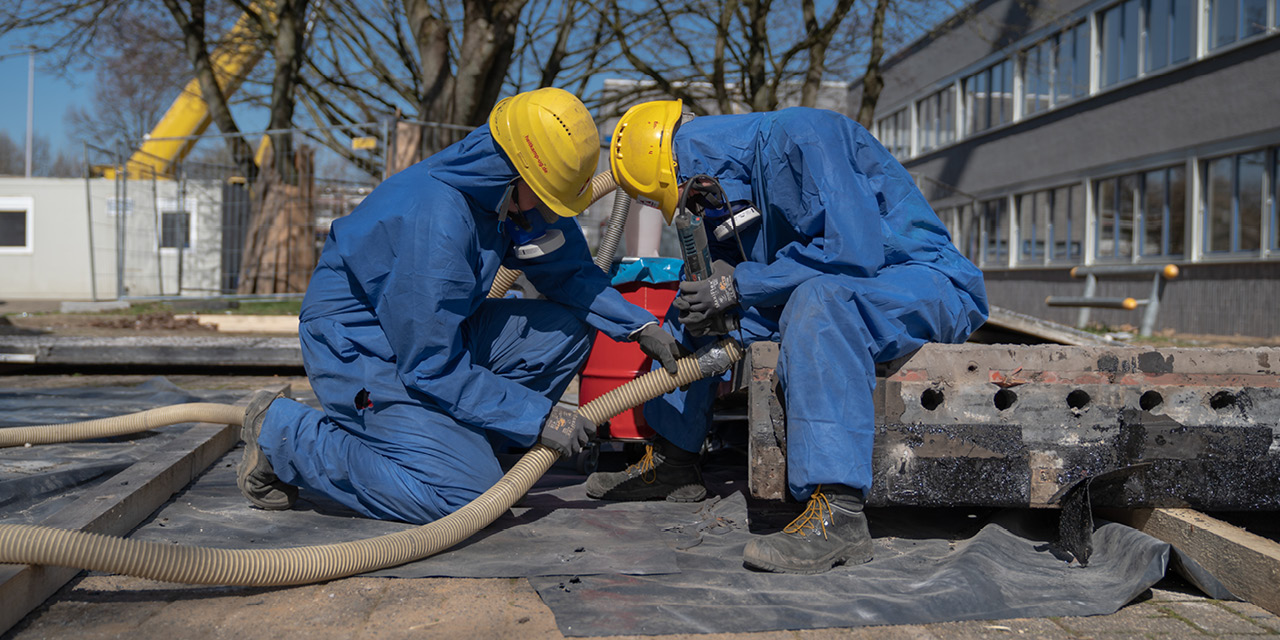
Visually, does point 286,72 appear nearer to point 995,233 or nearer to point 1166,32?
point 1166,32

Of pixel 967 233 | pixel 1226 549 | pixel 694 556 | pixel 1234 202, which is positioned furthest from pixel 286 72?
pixel 967 233

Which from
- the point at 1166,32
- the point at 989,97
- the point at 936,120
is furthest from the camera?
the point at 936,120

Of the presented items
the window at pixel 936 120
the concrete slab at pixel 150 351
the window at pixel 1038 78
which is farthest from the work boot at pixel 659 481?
the window at pixel 936 120

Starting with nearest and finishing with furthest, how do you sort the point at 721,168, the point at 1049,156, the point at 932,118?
the point at 721,168, the point at 1049,156, the point at 932,118

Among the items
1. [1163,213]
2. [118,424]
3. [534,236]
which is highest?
[1163,213]

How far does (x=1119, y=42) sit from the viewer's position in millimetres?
15078

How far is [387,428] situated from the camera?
2732 millimetres

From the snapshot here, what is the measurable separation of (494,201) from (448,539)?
1029 mm

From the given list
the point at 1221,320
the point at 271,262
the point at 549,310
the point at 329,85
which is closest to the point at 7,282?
the point at 329,85

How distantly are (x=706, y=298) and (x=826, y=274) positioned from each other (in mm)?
372

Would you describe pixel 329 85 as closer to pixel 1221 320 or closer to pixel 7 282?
pixel 7 282

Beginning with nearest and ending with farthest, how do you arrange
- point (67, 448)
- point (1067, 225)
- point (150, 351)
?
point (67, 448), point (150, 351), point (1067, 225)

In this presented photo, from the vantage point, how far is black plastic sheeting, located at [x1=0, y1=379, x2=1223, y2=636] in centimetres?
209

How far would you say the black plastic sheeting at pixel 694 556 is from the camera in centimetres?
209
